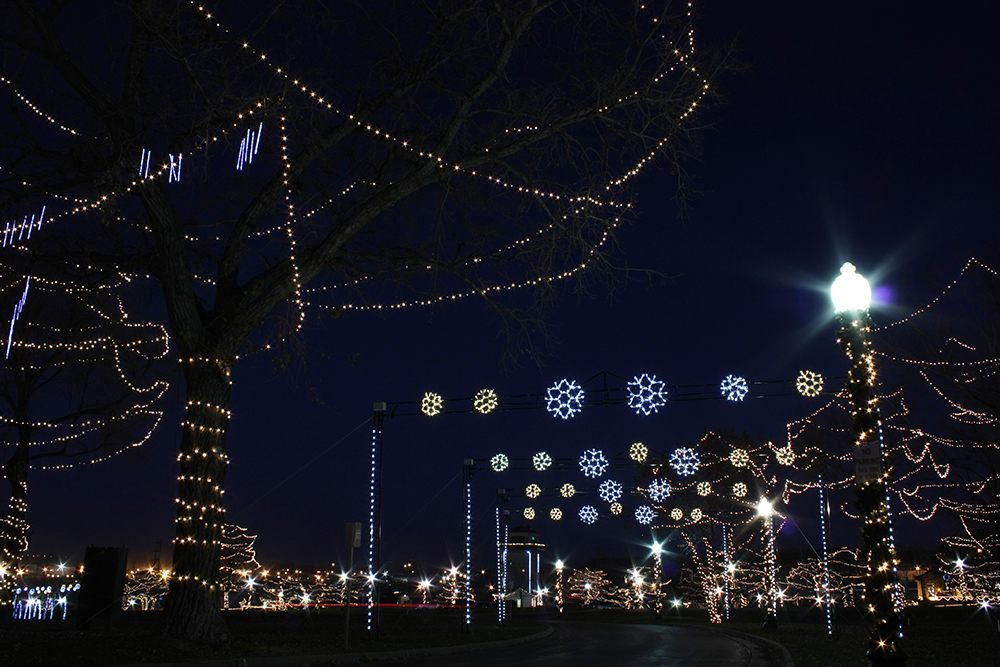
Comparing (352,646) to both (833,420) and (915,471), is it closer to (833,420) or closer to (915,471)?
(915,471)

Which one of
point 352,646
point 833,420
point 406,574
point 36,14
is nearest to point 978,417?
point 833,420

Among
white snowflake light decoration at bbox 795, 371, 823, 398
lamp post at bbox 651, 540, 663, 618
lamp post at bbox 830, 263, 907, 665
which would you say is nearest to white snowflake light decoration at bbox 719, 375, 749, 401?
white snowflake light decoration at bbox 795, 371, 823, 398

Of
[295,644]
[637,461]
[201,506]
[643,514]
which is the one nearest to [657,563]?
[643,514]

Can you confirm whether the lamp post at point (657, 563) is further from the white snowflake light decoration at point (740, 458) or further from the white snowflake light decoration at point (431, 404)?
the white snowflake light decoration at point (431, 404)

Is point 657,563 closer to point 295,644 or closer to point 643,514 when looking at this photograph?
point 643,514

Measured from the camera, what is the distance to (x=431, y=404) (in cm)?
2362

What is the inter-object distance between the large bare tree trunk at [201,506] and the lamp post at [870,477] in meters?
9.55

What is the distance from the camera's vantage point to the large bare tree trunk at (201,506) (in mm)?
11945

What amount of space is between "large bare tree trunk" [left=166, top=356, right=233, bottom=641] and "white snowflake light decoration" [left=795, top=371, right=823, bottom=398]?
15.0 m

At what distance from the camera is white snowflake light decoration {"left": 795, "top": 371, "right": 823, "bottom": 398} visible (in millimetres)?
20625

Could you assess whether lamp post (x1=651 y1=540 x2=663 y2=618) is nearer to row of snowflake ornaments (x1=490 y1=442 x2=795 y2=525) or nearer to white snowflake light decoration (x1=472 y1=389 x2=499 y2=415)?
row of snowflake ornaments (x1=490 y1=442 x2=795 y2=525)

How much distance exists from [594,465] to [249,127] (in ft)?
58.0

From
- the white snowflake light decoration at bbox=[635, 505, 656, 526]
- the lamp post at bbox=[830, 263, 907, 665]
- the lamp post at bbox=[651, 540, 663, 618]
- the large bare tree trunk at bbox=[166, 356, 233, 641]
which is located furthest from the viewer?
the lamp post at bbox=[651, 540, 663, 618]

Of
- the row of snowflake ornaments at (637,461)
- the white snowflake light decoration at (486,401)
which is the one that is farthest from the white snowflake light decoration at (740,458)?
the white snowflake light decoration at (486,401)
